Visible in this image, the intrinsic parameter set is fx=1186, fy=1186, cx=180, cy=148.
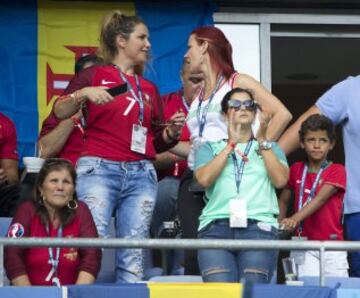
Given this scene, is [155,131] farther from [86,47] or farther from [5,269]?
[86,47]

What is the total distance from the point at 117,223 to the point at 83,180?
343 mm

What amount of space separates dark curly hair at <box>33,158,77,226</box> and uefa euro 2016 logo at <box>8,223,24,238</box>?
0.15 metres

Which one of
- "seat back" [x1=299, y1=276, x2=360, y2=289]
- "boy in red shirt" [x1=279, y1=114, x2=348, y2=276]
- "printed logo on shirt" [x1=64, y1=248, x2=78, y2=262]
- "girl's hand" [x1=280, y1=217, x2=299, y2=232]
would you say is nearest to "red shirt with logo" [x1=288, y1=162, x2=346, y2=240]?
"boy in red shirt" [x1=279, y1=114, x2=348, y2=276]

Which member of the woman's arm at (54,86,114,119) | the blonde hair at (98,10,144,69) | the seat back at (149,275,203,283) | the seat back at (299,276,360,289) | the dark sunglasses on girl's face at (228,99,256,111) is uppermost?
the blonde hair at (98,10,144,69)

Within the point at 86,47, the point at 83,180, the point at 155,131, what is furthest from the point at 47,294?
the point at 86,47

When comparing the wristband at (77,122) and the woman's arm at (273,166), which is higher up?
the wristband at (77,122)

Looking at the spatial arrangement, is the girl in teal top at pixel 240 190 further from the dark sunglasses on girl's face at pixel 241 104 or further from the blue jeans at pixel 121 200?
the blue jeans at pixel 121 200

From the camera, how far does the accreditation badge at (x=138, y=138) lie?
748cm

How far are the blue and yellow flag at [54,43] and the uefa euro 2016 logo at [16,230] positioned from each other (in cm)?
265

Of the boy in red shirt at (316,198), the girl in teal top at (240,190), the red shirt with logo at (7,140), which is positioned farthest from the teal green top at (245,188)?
the red shirt with logo at (7,140)

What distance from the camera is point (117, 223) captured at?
7.41 m

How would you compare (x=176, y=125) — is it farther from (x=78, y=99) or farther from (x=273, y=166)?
(x=273, y=166)

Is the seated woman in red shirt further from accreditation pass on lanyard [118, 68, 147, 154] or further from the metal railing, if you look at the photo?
the metal railing

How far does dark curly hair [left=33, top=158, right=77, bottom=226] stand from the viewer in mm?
7309
